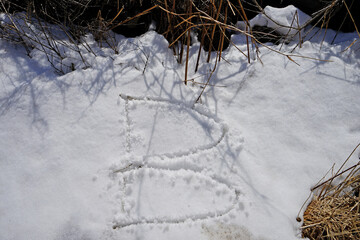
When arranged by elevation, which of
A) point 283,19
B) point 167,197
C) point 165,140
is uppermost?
point 283,19

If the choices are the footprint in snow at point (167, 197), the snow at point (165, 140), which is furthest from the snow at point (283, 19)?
the footprint in snow at point (167, 197)

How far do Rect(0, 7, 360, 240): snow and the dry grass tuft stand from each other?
7 centimetres

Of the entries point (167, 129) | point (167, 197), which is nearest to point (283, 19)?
point (167, 129)

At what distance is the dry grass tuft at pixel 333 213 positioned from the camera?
132cm

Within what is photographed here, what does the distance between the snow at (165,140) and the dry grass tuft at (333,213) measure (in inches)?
2.6

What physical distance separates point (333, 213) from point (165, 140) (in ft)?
3.20

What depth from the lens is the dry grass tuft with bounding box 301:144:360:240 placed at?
4.32ft

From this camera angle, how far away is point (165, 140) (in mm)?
1511

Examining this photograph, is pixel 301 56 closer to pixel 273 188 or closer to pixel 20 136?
pixel 273 188

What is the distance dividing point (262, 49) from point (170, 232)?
1415mm

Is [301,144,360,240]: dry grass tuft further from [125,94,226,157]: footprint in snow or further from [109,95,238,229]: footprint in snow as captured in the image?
[125,94,226,157]: footprint in snow

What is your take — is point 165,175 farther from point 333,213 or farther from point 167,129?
point 333,213

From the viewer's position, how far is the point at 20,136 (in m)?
1.44

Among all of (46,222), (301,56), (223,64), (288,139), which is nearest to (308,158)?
(288,139)
